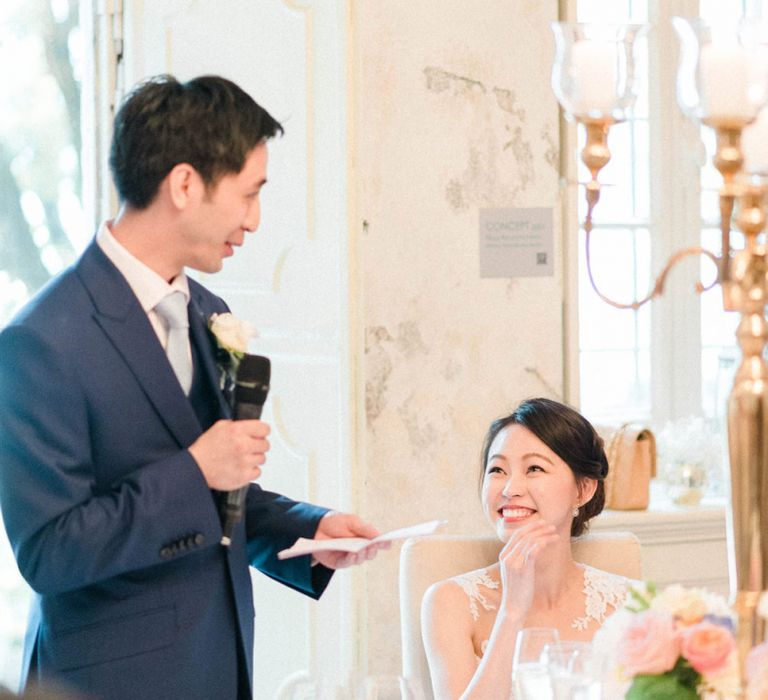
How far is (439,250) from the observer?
146 inches

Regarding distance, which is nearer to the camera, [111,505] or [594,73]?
[594,73]

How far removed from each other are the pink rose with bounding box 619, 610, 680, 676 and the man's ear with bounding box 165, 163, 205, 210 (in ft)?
3.16

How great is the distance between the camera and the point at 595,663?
1593 mm

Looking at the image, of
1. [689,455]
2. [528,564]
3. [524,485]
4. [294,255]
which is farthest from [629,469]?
[528,564]

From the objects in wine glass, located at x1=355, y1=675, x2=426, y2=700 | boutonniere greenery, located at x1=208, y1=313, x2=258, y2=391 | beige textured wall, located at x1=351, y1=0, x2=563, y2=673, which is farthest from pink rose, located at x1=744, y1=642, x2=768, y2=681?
beige textured wall, located at x1=351, y1=0, x2=563, y2=673

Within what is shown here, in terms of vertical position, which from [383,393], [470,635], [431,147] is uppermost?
[431,147]

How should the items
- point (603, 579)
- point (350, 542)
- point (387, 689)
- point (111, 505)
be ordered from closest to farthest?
point (387, 689)
point (111, 505)
point (350, 542)
point (603, 579)

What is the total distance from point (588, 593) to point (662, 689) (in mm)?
1295

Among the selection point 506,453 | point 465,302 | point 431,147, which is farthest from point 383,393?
point 506,453

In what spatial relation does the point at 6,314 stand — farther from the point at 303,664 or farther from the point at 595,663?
the point at 595,663

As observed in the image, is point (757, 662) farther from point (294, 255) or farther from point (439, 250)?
point (294, 255)

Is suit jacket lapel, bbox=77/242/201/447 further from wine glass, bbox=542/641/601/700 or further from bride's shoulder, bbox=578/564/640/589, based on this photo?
bride's shoulder, bbox=578/564/640/589

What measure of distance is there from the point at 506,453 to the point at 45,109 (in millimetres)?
2354

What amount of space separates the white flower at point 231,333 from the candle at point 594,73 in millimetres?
744
